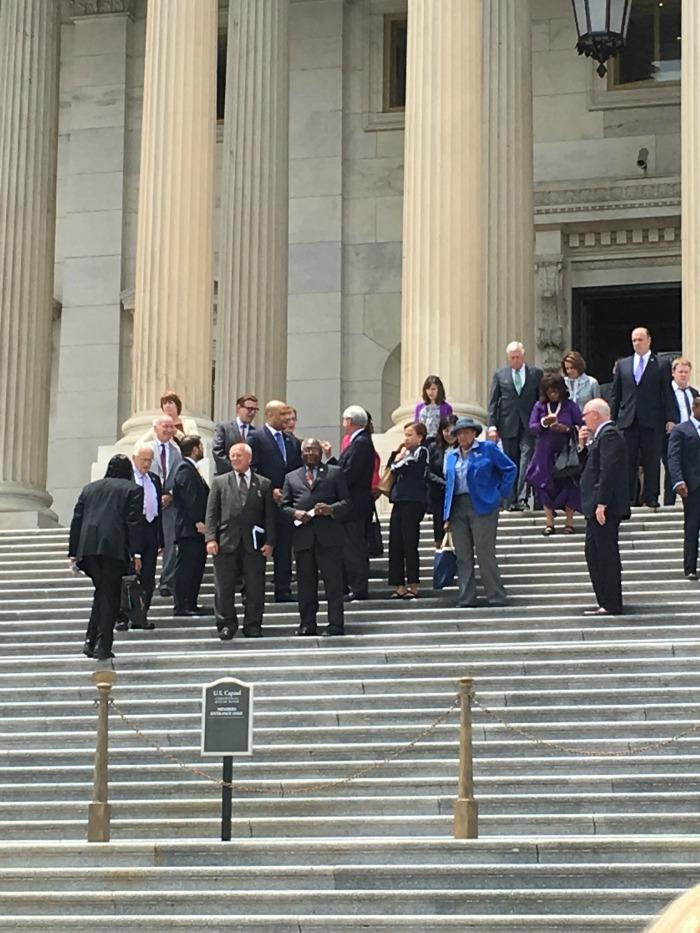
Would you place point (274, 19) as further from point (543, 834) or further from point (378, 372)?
point (543, 834)

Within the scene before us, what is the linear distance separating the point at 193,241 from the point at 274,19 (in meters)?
4.45

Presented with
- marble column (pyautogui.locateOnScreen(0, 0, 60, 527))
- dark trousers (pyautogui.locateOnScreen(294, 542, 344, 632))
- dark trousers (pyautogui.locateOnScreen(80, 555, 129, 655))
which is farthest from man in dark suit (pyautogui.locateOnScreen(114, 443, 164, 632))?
marble column (pyautogui.locateOnScreen(0, 0, 60, 527))

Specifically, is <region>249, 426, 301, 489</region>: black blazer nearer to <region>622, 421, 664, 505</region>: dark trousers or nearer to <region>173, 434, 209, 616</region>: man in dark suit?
<region>173, 434, 209, 616</region>: man in dark suit

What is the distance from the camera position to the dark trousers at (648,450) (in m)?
22.1

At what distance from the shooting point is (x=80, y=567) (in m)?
18.9

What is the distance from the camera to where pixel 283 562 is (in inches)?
806

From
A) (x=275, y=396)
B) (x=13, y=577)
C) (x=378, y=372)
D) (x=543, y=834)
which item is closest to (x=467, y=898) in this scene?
(x=543, y=834)

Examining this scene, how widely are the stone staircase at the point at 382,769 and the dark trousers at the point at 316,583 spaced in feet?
0.90

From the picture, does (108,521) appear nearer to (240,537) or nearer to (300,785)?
(240,537)

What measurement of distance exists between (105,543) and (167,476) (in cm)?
271

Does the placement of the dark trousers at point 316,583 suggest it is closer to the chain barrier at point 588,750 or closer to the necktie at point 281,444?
the necktie at point 281,444

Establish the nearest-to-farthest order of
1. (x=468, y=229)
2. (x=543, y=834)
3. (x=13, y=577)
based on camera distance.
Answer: (x=543, y=834) → (x=13, y=577) → (x=468, y=229)

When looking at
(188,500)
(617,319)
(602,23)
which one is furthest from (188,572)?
(617,319)

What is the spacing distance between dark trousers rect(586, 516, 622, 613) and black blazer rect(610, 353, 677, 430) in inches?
145
